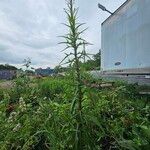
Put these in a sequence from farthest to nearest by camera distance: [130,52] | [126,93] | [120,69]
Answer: [120,69] → [130,52] → [126,93]

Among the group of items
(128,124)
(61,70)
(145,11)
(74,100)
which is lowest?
(128,124)

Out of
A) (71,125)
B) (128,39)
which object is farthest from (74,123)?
(128,39)

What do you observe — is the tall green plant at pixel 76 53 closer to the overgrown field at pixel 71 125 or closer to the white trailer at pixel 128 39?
the overgrown field at pixel 71 125

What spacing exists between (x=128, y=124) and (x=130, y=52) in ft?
19.4

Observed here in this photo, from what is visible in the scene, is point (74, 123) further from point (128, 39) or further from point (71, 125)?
point (128, 39)

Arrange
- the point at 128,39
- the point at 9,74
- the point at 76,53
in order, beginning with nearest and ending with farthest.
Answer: the point at 76,53, the point at 128,39, the point at 9,74

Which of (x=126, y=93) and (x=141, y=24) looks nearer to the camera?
(x=126, y=93)

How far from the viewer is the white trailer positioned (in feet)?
33.5

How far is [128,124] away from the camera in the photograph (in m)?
5.81

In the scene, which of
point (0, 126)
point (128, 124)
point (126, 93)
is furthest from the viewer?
point (126, 93)

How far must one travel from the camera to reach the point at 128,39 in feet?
39.0

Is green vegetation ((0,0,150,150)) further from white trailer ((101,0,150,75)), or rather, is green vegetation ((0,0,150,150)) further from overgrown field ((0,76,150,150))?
white trailer ((101,0,150,75))

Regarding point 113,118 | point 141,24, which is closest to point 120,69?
point 141,24

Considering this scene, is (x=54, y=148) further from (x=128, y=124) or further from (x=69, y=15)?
(x=128, y=124)
